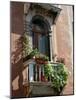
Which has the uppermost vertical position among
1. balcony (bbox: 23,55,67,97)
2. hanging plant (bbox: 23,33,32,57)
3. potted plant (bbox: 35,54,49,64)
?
hanging plant (bbox: 23,33,32,57)

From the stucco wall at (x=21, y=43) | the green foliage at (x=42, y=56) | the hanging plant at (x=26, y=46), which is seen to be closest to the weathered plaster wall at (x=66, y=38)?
the stucco wall at (x=21, y=43)

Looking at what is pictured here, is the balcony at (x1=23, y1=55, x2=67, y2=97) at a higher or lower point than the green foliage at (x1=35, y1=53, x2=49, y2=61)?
lower

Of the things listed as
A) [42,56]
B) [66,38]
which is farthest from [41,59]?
[66,38]

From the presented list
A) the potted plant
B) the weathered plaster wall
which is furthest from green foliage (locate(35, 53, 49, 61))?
the weathered plaster wall

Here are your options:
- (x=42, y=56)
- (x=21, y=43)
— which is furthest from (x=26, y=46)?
(x=42, y=56)

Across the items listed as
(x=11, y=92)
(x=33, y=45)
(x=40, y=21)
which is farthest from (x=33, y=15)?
(x=11, y=92)

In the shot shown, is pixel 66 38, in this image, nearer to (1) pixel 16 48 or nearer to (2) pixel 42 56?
(2) pixel 42 56

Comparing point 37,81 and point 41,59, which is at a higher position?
point 41,59

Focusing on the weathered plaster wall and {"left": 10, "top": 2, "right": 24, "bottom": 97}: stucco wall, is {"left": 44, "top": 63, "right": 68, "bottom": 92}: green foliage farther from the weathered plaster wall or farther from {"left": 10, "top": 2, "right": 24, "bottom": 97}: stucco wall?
{"left": 10, "top": 2, "right": 24, "bottom": 97}: stucco wall

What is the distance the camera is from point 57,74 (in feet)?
7.12

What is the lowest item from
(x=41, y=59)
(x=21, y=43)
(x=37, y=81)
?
(x=37, y=81)

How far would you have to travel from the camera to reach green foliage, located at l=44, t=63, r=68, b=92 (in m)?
2.14

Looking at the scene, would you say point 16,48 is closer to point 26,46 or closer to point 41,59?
point 26,46

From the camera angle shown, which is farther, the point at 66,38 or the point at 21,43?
the point at 66,38
